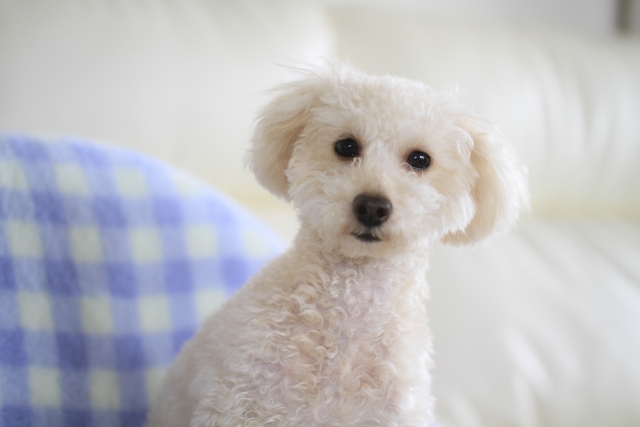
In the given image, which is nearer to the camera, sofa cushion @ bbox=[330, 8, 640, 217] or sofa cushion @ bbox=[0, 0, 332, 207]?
sofa cushion @ bbox=[0, 0, 332, 207]

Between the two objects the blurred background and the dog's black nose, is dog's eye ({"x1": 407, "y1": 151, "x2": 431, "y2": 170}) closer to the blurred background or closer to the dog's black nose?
the dog's black nose

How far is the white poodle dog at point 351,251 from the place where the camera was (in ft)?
1.72

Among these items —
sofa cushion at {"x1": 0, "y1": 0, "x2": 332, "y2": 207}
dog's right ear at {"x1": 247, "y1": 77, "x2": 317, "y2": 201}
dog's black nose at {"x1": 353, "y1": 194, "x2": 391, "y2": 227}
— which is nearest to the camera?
dog's black nose at {"x1": 353, "y1": 194, "x2": 391, "y2": 227}

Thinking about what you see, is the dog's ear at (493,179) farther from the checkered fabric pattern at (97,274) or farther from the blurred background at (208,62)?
the checkered fabric pattern at (97,274)

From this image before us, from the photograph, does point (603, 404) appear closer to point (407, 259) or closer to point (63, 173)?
point (407, 259)

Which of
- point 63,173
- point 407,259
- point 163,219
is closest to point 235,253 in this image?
point 163,219

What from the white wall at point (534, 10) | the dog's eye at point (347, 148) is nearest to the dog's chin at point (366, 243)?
the dog's eye at point (347, 148)

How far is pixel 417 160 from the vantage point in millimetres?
572

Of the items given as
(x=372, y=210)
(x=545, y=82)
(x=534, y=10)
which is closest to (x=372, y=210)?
(x=372, y=210)

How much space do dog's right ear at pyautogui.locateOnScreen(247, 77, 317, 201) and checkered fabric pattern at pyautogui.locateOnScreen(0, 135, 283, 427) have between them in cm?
27

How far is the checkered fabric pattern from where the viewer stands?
0.69 m

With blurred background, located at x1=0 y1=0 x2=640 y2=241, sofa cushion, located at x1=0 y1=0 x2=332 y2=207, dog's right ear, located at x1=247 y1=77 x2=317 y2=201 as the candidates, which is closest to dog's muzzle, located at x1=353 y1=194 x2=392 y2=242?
dog's right ear, located at x1=247 y1=77 x2=317 y2=201

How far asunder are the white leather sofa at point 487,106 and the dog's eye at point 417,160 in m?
0.56

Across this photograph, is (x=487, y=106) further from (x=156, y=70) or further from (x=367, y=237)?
(x=156, y=70)
